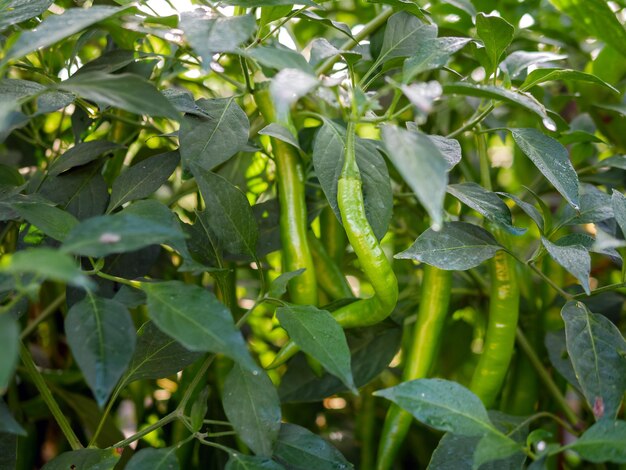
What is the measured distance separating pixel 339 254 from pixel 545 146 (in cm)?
32

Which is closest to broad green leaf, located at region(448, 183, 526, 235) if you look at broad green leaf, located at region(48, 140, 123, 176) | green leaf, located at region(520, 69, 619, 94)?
green leaf, located at region(520, 69, 619, 94)

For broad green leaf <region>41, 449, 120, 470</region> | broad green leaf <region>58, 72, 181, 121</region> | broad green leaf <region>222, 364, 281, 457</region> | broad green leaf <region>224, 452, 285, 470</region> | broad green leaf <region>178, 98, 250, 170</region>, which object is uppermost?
broad green leaf <region>58, 72, 181, 121</region>

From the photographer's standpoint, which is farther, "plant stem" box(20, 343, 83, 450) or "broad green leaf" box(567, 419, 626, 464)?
"plant stem" box(20, 343, 83, 450)

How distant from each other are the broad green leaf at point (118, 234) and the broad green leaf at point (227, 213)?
0.14 m

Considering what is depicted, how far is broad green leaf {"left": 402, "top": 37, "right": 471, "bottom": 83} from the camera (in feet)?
1.69

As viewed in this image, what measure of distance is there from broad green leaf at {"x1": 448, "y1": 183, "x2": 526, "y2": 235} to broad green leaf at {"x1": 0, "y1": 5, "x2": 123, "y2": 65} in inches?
12.3

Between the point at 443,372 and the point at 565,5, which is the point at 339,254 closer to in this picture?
the point at 443,372

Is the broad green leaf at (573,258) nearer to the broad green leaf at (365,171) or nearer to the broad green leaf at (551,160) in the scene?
the broad green leaf at (551,160)

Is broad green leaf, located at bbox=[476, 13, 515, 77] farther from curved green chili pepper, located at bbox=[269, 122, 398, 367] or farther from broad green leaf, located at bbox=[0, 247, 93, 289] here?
broad green leaf, located at bbox=[0, 247, 93, 289]

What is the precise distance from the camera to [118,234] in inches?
16.1

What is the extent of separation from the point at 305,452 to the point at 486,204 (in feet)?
0.85

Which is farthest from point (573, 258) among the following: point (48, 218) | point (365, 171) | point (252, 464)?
point (48, 218)

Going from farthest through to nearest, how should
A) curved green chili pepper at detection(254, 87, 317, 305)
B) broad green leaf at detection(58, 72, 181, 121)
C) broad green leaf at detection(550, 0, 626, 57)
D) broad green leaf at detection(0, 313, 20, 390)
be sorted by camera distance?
broad green leaf at detection(550, 0, 626, 57)
curved green chili pepper at detection(254, 87, 317, 305)
broad green leaf at detection(58, 72, 181, 121)
broad green leaf at detection(0, 313, 20, 390)

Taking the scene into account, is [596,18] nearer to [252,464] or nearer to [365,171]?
[365,171]
